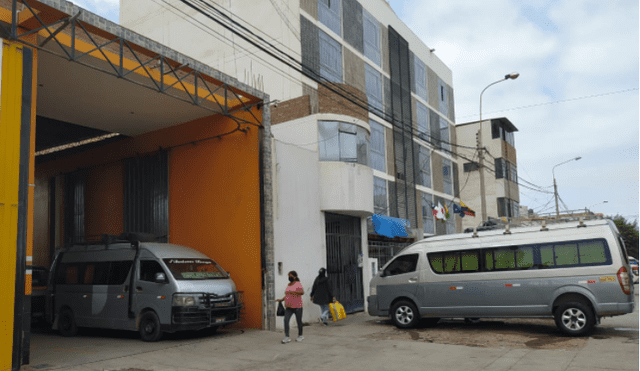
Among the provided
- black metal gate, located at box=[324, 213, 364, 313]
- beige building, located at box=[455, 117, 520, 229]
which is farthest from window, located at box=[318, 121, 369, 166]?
beige building, located at box=[455, 117, 520, 229]

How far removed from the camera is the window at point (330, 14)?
24547 millimetres

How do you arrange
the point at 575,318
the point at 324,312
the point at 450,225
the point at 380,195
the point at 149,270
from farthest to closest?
the point at 450,225 → the point at 380,195 → the point at 324,312 → the point at 149,270 → the point at 575,318

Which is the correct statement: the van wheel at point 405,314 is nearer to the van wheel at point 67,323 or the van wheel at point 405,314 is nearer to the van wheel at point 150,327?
the van wheel at point 150,327

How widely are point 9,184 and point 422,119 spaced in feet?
93.5

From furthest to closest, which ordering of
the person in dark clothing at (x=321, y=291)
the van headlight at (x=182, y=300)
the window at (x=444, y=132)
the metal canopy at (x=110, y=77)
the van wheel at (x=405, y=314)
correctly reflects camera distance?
1. the window at (x=444, y=132)
2. the person in dark clothing at (x=321, y=291)
3. the van wheel at (x=405, y=314)
4. the van headlight at (x=182, y=300)
5. the metal canopy at (x=110, y=77)

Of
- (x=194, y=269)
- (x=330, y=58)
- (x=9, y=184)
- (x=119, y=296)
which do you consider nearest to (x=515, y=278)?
(x=194, y=269)

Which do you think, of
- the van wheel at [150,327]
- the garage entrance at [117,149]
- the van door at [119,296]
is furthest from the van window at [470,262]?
the van door at [119,296]

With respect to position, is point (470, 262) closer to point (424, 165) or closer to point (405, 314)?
point (405, 314)

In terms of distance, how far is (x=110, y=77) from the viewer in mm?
12523

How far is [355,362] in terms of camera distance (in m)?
9.47

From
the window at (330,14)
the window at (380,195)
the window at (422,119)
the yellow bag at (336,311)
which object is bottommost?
the yellow bag at (336,311)

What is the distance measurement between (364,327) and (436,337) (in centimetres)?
269

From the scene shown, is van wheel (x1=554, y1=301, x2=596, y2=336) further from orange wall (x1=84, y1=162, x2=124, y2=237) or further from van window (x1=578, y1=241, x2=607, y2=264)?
orange wall (x1=84, y1=162, x2=124, y2=237)

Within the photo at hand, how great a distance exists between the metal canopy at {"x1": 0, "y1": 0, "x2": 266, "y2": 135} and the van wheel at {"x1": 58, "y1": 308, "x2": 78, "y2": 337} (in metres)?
5.41
